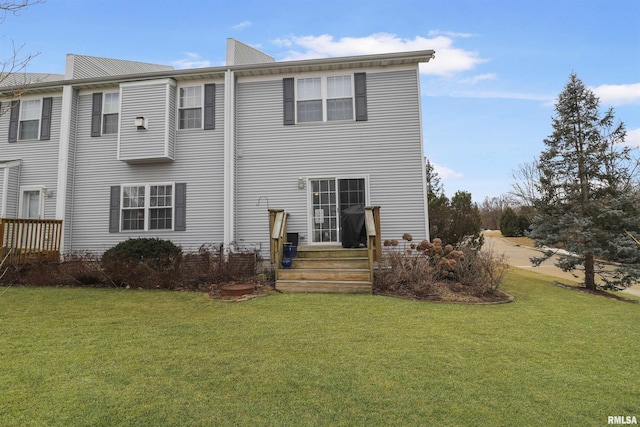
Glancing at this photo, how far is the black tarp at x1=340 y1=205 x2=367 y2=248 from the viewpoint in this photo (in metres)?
8.82

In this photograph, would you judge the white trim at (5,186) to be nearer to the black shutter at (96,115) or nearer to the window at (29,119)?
the window at (29,119)

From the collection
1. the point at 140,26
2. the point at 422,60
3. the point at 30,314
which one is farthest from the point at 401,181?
the point at 140,26

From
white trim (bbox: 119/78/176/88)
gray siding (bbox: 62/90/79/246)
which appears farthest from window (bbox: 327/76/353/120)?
gray siding (bbox: 62/90/79/246)

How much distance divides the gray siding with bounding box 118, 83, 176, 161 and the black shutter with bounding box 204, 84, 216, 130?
100 centimetres

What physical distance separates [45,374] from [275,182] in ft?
24.1

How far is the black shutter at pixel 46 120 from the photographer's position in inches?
427

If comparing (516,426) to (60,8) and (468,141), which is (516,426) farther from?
(468,141)

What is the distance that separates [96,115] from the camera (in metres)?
10.7

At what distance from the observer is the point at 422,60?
31.1 feet

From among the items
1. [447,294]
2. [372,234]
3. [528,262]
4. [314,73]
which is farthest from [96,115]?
[528,262]

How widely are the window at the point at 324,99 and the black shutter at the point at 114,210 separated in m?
6.06

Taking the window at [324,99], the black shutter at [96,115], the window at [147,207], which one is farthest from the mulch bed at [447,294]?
the black shutter at [96,115]

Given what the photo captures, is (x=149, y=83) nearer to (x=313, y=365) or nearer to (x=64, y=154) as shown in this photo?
(x=64, y=154)

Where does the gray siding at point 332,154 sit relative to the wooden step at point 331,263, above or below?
above
